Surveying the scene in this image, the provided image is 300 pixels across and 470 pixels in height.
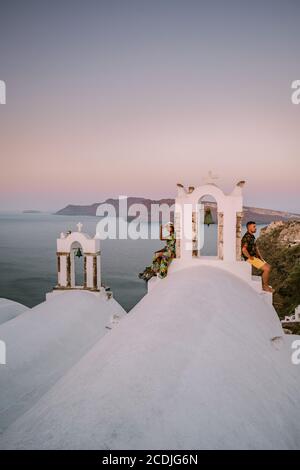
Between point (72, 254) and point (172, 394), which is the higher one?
point (172, 394)

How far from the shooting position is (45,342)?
9.18 m

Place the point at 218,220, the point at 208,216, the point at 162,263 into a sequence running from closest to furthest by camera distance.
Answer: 1. the point at 162,263
2. the point at 218,220
3. the point at 208,216

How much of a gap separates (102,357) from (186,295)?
2.12 metres

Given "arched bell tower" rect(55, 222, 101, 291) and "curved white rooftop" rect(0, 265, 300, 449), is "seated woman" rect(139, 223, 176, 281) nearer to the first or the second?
"arched bell tower" rect(55, 222, 101, 291)

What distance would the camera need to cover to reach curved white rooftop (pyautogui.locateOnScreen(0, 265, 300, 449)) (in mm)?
2518

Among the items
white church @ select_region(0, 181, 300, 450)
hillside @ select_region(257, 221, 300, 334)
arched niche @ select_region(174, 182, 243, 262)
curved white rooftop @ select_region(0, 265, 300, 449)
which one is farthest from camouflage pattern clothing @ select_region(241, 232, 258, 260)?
hillside @ select_region(257, 221, 300, 334)

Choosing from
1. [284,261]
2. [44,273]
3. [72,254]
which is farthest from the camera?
[44,273]

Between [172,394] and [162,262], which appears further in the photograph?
[162,262]

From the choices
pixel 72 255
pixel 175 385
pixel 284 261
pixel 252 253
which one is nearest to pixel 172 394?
pixel 175 385

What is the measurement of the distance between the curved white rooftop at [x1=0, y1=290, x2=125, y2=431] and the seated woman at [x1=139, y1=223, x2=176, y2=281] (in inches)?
57.8

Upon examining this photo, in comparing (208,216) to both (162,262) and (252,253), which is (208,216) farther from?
(162,262)

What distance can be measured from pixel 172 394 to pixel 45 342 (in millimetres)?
7032
